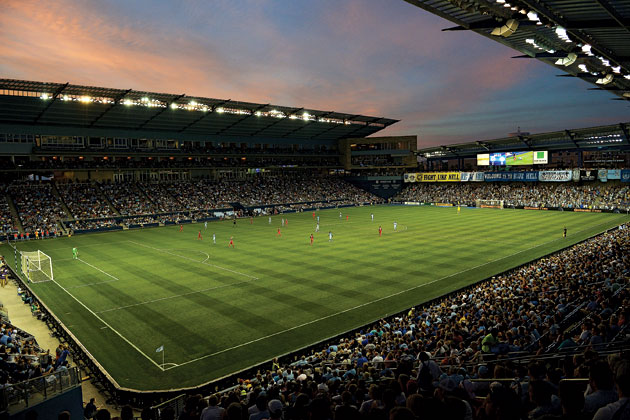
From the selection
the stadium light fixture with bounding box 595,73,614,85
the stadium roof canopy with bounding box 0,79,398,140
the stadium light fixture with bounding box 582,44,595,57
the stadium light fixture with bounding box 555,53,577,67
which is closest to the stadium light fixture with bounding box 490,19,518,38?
the stadium light fixture with bounding box 582,44,595,57

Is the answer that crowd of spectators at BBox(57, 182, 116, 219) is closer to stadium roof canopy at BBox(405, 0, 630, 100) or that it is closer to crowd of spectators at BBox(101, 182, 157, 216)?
crowd of spectators at BBox(101, 182, 157, 216)

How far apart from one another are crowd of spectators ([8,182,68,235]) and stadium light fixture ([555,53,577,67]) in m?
54.8

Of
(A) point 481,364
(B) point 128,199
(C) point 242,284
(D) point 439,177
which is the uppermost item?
(D) point 439,177

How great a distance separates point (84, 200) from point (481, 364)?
63.9 meters

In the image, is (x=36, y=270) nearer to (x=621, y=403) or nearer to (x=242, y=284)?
(x=242, y=284)

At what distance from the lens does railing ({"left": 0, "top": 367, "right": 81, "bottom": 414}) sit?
26.7ft

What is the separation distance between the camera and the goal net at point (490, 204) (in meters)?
75.0

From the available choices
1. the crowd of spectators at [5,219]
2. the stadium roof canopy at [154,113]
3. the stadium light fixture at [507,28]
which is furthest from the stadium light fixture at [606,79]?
the crowd of spectators at [5,219]

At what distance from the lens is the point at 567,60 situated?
48.6 ft

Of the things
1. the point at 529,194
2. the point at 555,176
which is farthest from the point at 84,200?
the point at 555,176

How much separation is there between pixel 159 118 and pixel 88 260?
38987 mm

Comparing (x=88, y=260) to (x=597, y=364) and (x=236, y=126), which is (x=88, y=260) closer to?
(x=597, y=364)

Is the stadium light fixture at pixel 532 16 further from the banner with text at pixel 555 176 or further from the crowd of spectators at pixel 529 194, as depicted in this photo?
the banner with text at pixel 555 176

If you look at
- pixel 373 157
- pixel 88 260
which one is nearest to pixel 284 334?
pixel 88 260
